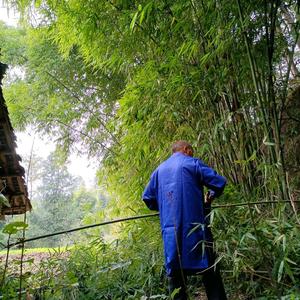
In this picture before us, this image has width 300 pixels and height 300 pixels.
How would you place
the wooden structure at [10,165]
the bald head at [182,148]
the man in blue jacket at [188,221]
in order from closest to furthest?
the man in blue jacket at [188,221] < the bald head at [182,148] < the wooden structure at [10,165]

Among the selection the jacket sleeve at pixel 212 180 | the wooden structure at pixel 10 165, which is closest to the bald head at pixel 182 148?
the jacket sleeve at pixel 212 180

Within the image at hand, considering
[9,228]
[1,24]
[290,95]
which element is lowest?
[9,228]

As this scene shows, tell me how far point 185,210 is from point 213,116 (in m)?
0.91

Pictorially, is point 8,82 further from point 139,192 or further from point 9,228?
point 9,228

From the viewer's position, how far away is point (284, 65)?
10.5 ft

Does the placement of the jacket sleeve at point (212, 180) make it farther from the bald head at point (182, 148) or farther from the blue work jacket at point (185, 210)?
the bald head at point (182, 148)

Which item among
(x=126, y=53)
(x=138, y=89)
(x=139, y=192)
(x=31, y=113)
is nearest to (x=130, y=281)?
(x=139, y=192)

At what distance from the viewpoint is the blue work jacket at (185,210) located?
2039mm

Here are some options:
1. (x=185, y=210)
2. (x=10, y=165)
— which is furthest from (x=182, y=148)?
(x=10, y=165)

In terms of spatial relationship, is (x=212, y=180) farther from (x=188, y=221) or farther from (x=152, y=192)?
(x=152, y=192)

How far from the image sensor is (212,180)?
210 cm

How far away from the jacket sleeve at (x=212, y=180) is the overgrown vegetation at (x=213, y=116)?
0.48 ft

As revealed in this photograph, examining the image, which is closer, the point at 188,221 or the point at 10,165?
the point at 188,221

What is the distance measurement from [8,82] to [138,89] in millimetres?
5153
